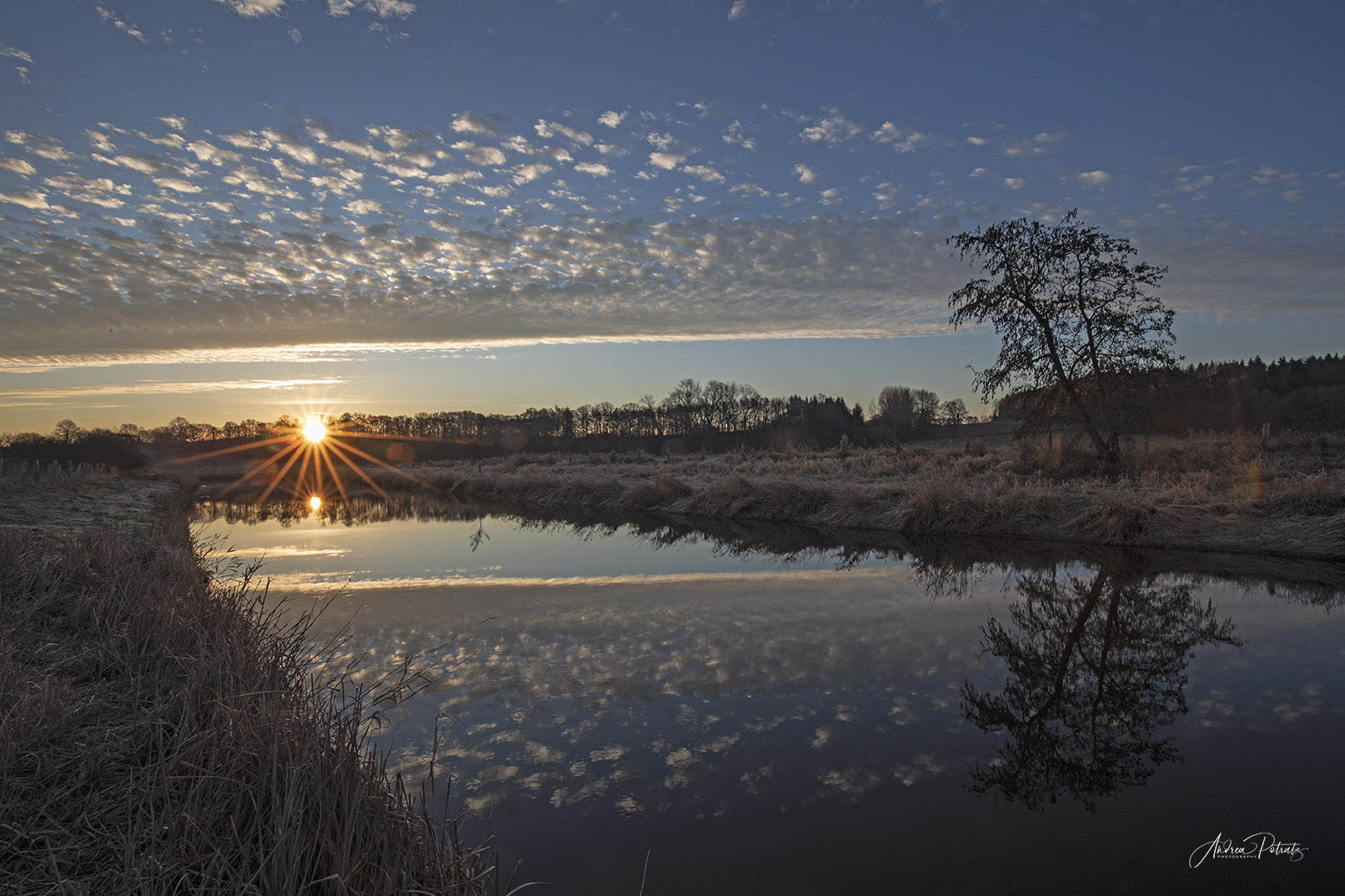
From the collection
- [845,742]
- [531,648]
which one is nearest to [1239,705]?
[845,742]

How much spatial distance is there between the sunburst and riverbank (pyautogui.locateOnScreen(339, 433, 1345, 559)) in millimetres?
18315

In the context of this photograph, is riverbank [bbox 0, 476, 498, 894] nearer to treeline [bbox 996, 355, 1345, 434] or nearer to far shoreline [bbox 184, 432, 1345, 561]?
far shoreline [bbox 184, 432, 1345, 561]

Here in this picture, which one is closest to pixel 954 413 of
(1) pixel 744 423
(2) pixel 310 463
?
(1) pixel 744 423

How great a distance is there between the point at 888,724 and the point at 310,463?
7017cm

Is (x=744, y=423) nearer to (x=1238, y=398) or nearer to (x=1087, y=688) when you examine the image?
(x=1238, y=398)

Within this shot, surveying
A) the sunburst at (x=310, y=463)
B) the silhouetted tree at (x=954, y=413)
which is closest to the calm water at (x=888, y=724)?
the sunburst at (x=310, y=463)

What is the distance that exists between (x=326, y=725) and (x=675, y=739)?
2518 millimetres

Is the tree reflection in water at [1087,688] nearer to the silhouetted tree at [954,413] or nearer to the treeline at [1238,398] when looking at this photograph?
the treeline at [1238,398]

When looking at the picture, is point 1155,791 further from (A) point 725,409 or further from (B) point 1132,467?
(A) point 725,409

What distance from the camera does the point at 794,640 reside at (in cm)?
763

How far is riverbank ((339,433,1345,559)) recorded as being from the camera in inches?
483

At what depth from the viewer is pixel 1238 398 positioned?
40.6 metres

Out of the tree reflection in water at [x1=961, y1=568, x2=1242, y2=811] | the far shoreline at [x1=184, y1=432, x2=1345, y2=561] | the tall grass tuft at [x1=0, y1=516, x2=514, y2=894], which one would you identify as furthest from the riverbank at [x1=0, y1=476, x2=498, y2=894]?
the far shoreline at [x1=184, y1=432, x2=1345, y2=561]

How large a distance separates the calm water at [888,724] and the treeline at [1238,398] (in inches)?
312
